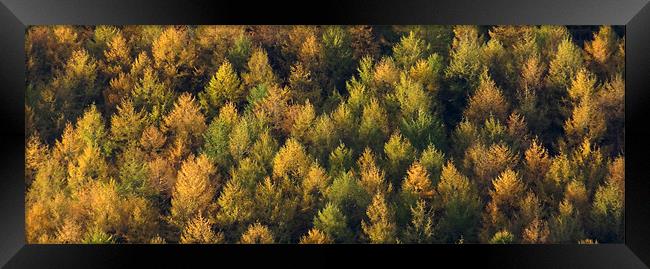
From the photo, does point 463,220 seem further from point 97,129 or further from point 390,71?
point 97,129

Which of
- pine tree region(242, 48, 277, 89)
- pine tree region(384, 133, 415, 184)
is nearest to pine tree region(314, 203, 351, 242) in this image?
pine tree region(384, 133, 415, 184)

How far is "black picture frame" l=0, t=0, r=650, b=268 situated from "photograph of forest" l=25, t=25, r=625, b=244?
390 cm

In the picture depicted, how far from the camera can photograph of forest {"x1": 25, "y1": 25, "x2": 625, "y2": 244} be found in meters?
12.3

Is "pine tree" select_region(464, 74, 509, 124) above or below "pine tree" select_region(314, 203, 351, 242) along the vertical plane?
above

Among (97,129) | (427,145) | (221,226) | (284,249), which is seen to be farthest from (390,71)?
(284,249)

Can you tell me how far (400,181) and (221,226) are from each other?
2.57 m

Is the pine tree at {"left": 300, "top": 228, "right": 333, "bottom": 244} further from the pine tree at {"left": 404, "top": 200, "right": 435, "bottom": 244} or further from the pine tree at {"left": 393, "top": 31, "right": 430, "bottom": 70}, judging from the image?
the pine tree at {"left": 393, "top": 31, "right": 430, "bottom": 70}
